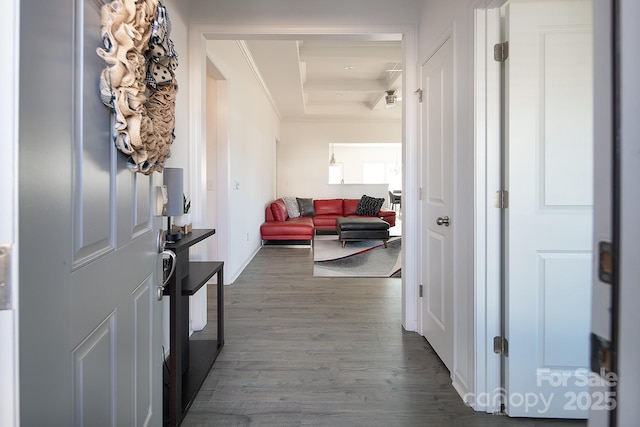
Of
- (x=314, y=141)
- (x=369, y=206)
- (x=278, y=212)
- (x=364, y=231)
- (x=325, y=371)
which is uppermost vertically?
(x=314, y=141)

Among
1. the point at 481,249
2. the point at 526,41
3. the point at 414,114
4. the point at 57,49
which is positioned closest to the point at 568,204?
the point at 481,249

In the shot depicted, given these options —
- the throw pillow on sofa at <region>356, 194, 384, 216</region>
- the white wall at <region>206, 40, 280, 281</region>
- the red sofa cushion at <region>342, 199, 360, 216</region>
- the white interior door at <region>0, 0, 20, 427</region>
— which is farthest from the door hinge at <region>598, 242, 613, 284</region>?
the red sofa cushion at <region>342, 199, 360, 216</region>

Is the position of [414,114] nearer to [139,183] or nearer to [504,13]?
[504,13]

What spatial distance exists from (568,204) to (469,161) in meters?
0.50

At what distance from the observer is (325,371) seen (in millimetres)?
2066

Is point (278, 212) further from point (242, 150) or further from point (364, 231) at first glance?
point (242, 150)

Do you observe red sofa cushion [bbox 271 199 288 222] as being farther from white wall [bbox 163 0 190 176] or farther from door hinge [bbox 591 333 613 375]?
door hinge [bbox 591 333 613 375]

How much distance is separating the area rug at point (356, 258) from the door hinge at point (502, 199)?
9.07ft

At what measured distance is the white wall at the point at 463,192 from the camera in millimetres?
1727

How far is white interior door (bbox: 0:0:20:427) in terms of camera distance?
496 mm

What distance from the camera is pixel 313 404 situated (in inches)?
69.2

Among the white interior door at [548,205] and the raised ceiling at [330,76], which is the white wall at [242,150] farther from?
the white interior door at [548,205]

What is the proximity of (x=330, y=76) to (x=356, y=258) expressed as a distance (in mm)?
3401

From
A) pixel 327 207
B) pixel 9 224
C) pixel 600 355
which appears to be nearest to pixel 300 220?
pixel 327 207
